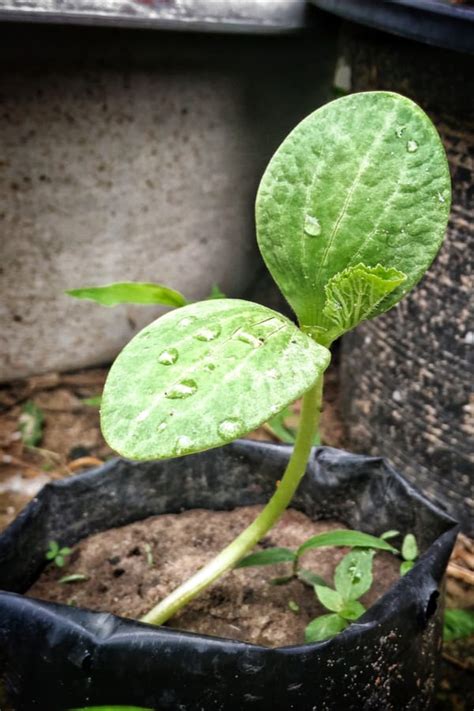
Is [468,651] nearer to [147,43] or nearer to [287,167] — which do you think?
[287,167]

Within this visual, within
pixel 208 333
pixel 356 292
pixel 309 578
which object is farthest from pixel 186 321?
pixel 309 578

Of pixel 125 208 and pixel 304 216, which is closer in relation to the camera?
pixel 304 216

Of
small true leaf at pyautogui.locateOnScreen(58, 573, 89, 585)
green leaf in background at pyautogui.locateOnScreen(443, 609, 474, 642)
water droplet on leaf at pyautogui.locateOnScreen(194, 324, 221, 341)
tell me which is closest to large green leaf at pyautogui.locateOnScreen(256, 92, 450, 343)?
water droplet on leaf at pyautogui.locateOnScreen(194, 324, 221, 341)

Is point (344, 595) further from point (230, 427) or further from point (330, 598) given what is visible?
point (230, 427)

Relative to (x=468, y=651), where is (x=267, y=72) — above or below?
above

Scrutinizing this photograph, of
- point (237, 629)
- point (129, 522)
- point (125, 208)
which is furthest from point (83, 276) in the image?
point (237, 629)

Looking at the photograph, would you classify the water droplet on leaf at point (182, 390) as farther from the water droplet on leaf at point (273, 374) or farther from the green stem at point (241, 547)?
the green stem at point (241, 547)

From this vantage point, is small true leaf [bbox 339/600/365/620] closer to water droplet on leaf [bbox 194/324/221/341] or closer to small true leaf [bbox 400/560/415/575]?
small true leaf [bbox 400/560/415/575]
